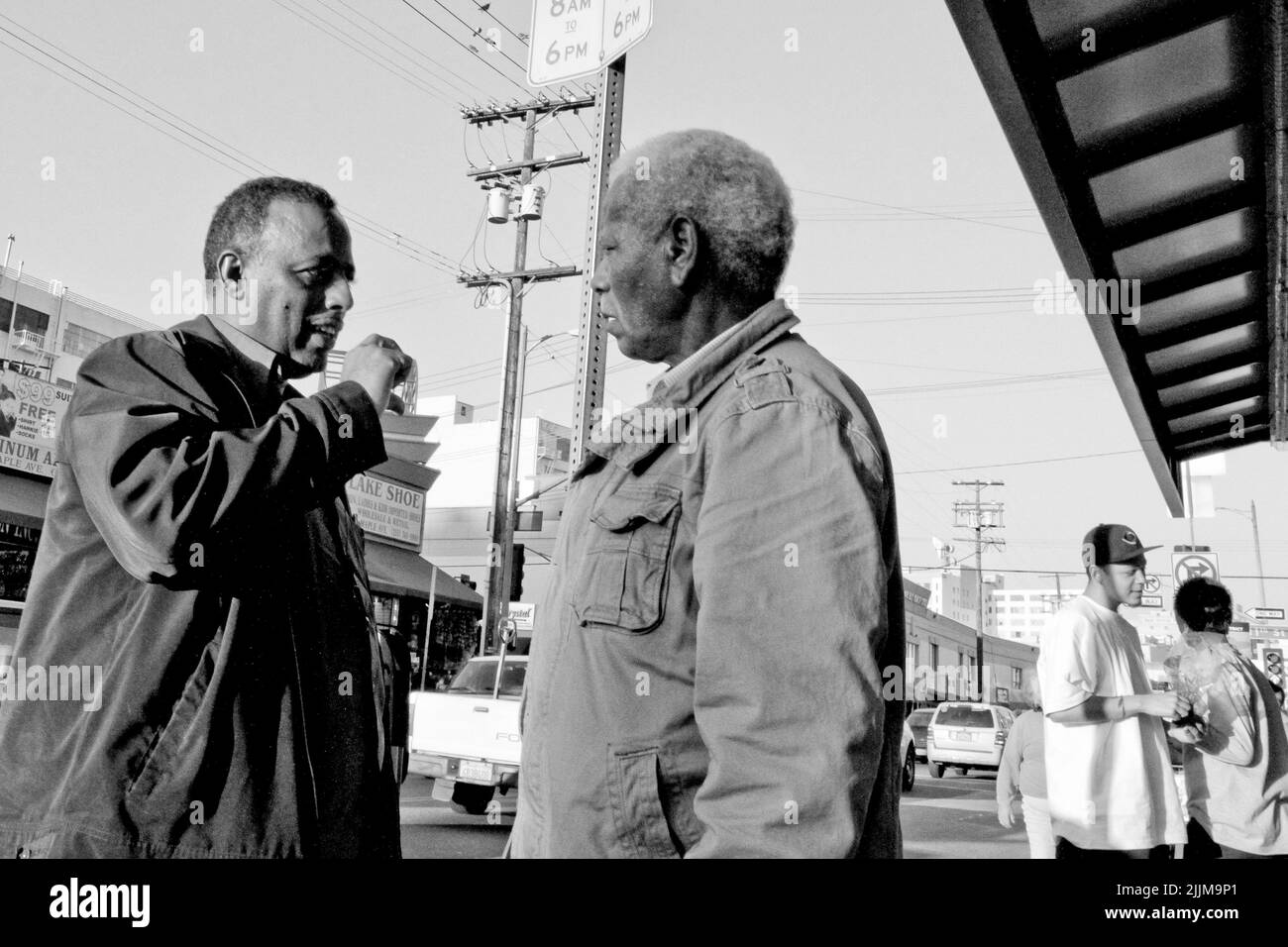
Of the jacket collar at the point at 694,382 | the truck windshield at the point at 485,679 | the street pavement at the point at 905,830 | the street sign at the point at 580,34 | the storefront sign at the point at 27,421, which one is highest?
the storefront sign at the point at 27,421

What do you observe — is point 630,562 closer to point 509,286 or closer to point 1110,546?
point 1110,546

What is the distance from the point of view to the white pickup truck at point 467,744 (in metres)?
10.9

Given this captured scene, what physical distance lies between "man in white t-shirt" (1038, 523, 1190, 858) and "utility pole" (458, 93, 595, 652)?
15.8 metres

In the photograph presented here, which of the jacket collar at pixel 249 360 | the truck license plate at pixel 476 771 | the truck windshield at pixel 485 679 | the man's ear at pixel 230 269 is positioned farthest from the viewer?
the truck windshield at pixel 485 679

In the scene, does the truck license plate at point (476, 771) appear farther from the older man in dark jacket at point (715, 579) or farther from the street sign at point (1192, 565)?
the older man in dark jacket at point (715, 579)

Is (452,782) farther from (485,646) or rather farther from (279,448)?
(279,448)

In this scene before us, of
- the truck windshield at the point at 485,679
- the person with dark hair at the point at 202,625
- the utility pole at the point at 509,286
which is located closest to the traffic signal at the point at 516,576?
the utility pole at the point at 509,286

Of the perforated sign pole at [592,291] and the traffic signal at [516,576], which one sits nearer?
the perforated sign pole at [592,291]

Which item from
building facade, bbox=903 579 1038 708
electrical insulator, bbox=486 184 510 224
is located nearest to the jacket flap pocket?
electrical insulator, bbox=486 184 510 224

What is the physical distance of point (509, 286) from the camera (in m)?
22.5

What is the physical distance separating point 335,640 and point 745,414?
0.87 metres

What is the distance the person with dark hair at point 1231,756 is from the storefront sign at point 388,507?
1994 cm
